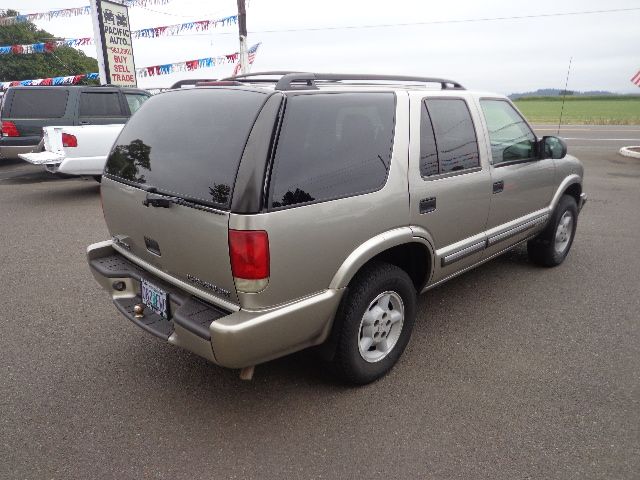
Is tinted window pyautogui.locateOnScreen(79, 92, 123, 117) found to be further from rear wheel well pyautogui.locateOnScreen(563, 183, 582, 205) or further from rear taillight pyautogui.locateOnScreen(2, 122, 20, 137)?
rear wheel well pyautogui.locateOnScreen(563, 183, 582, 205)

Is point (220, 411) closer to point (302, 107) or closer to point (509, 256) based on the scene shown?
point (302, 107)

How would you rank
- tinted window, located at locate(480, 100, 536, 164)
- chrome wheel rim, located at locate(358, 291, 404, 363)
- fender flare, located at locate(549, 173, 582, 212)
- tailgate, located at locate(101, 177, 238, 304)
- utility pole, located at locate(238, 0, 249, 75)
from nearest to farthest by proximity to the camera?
tailgate, located at locate(101, 177, 238, 304) → chrome wheel rim, located at locate(358, 291, 404, 363) → tinted window, located at locate(480, 100, 536, 164) → fender flare, located at locate(549, 173, 582, 212) → utility pole, located at locate(238, 0, 249, 75)

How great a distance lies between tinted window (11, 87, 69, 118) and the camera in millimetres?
9117

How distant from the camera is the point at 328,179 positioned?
2.38m

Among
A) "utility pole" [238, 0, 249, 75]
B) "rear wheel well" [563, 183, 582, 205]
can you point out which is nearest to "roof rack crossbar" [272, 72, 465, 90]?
"rear wheel well" [563, 183, 582, 205]

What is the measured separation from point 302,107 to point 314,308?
40.5 inches

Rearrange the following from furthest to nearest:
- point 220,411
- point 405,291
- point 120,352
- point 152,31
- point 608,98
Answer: point 608,98 → point 152,31 → point 120,352 → point 405,291 → point 220,411

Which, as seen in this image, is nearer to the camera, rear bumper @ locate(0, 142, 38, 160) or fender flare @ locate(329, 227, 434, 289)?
fender flare @ locate(329, 227, 434, 289)

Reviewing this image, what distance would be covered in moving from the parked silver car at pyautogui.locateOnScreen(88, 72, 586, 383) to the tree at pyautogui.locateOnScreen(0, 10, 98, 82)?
1911 inches

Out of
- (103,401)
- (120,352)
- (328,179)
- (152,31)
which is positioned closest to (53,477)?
A: (103,401)

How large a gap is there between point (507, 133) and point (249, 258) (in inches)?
105

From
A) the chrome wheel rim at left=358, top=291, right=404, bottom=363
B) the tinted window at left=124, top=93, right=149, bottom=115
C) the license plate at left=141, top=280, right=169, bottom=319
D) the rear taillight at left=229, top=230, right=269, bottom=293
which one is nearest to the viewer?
the rear taillight at left=229, top=230, right=269, bottom=293

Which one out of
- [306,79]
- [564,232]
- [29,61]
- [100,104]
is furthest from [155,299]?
[29,61]

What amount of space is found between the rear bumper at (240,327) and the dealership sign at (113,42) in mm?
14143
